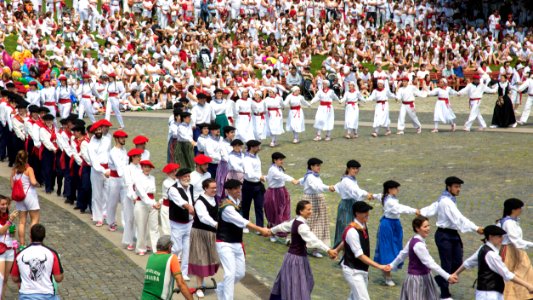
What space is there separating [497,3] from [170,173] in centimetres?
2903

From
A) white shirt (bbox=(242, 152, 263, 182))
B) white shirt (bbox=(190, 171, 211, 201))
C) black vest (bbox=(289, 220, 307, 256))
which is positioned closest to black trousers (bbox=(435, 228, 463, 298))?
black vest (bbox=(289, 220, 307, 256))

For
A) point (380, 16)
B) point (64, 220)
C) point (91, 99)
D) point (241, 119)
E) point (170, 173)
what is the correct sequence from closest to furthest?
point (170, 173), point (64, 220), point (241, 119), point (91, 99), point (380, 16)

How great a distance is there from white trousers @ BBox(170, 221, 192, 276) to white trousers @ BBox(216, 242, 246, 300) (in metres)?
1.45

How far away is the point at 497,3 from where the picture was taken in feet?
130

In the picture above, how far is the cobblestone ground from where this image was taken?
12.3 m

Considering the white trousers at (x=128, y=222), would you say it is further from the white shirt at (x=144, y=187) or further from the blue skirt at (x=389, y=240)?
the blue skirt at (x=389, y=240)

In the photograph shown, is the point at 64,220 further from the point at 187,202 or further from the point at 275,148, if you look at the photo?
the point at 275,148

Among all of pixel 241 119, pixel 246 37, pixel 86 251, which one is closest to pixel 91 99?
pixel 241 119

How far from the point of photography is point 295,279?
1118 centimetres

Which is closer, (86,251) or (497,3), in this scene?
(86,251)

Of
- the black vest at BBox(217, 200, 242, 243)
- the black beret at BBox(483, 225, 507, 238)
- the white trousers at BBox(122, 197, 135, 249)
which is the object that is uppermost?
the black beret at BBox(483, 225, 507, 238)

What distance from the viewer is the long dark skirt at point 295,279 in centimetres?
1120

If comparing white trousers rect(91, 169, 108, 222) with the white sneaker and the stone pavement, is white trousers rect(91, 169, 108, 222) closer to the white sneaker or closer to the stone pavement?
the stone pavement

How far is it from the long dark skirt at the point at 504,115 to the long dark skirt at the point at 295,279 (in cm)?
1609
